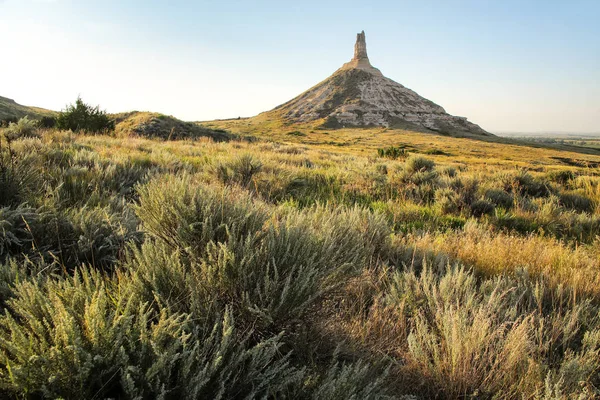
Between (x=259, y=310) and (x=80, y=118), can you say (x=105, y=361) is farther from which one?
(x=80, y=118)

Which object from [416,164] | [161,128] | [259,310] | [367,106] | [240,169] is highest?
[367,106]

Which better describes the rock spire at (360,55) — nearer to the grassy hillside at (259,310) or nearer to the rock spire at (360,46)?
the rock spire at (360,46)

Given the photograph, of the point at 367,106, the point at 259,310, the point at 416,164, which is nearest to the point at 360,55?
the point at 367,106

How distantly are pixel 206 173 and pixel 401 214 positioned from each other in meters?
3.98

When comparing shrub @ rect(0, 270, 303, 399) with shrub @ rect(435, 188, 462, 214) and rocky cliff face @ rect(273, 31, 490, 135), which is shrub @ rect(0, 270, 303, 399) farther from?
rocky cliff face @ rect(273, 31, 490, 135)

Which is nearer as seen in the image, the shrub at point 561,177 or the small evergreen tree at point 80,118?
the shrub at point 561,177

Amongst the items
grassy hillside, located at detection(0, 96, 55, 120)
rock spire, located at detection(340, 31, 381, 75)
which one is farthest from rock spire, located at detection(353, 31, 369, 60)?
grassy hillside, located at detection(0, 96, 55, 120)

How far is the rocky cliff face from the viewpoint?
99.3m

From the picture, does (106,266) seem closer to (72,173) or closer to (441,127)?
(72,173)

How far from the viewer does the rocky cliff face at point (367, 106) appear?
326 feet

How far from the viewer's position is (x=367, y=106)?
10756 centimetres

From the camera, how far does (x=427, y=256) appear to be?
366 centimetres

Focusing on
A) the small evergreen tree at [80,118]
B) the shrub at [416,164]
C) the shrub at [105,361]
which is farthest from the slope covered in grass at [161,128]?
the shrub at [105,361]

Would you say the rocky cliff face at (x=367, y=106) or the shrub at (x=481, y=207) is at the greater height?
the rocky cliff face at (x=367, y=106)
